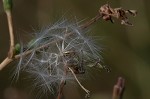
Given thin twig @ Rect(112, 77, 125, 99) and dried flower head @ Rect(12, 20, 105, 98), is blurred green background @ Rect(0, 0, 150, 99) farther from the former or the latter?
thin twig @ Rect(112, 77, 125, 99)

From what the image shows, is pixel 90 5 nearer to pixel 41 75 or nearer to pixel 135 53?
pixel 135 53

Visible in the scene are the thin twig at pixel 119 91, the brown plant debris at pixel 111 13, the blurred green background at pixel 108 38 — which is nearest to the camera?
the thin twig at pixel 119 91

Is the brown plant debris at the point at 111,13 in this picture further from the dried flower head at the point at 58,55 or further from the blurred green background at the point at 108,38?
the blurred green background at the point at 108,38

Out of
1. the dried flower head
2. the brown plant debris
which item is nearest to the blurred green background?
the dried flower head

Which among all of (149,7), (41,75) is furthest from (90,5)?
(41,75)

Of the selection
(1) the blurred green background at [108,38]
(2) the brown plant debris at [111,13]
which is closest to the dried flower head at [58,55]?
(2) the brown plant debris at [111,13]

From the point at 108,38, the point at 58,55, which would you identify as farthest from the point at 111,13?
the point at 108,38
